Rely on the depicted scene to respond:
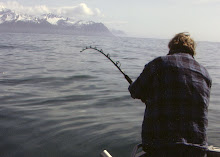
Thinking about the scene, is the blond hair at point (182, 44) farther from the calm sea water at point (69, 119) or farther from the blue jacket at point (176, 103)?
the calm sea water at point (69, 119)

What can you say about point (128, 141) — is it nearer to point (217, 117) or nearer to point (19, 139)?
point (19, 139)

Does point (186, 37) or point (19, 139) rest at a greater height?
point (186, 37)

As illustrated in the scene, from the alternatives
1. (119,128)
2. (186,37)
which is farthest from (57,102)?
(186,37)

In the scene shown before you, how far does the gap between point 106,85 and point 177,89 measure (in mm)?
9447

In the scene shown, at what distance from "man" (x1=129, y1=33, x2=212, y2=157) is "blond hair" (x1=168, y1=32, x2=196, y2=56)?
18 cm

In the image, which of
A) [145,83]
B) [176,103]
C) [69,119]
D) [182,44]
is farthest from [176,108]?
[69,119]

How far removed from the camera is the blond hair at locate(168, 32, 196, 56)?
2799 millimetres

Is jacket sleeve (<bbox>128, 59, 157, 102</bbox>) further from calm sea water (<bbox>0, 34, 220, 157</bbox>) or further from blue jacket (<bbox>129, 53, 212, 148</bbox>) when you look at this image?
calm sea water (<bbox>0, 34, 220, 157</bbox>)

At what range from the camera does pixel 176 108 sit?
2477mm

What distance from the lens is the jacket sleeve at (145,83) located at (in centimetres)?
263

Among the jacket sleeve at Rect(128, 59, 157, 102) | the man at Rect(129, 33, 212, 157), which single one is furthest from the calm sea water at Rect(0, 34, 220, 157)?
the man at Rect(129, 33, 212, 157)

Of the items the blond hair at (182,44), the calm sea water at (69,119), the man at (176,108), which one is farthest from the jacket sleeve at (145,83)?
the calm sea water at (69,119)

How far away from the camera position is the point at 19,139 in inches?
218

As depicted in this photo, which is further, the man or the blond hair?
the blond hair
